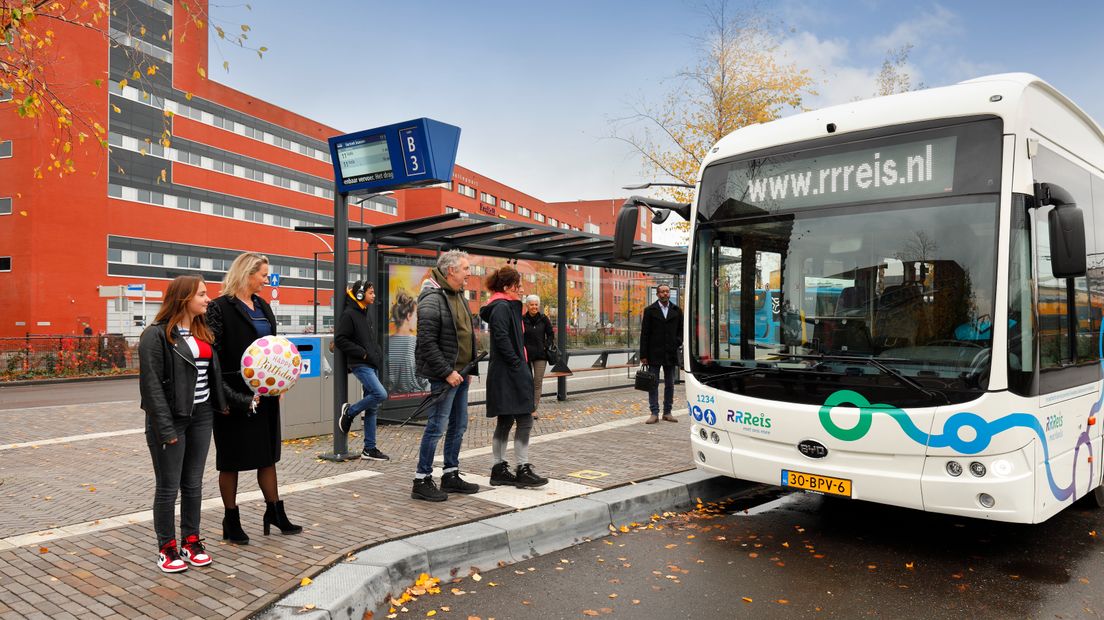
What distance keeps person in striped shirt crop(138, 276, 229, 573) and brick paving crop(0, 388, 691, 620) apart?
0.70 ft

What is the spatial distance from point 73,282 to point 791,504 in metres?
44.8

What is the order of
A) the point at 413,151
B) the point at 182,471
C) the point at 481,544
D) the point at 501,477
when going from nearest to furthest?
the point at 182,471
the point at 481,544
the point at 501,477
the point at 413,151

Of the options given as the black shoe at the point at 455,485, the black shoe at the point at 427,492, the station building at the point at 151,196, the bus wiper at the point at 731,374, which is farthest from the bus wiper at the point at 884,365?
the station building at the point at 151,196

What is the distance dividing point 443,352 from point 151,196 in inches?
1895

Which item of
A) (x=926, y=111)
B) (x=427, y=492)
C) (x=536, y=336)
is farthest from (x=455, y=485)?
(x=536, y=336)

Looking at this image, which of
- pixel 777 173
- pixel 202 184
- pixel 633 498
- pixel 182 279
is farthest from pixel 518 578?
pixel 202 184

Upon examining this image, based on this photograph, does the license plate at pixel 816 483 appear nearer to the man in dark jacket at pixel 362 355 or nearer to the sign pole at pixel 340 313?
the man in dark jacket at pixel 362 355

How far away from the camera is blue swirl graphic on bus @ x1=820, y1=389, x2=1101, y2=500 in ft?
14.7

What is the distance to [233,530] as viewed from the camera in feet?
15.8

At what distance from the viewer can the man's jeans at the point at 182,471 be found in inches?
164

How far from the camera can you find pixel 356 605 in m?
3.95

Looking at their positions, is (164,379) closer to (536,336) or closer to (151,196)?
(536,336)

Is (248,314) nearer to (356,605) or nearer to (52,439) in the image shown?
(356,605)

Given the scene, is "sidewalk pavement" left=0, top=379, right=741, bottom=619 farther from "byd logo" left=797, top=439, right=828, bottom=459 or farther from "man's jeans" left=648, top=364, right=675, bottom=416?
"byd logo" left=797, top=439, right=828, bottom=459
